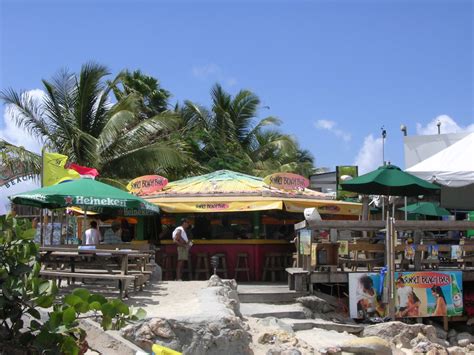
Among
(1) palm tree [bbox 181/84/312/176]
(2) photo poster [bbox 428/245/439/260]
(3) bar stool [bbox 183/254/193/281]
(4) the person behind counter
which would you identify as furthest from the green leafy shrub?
(1) palm tree [bbox 181/84/312/176]

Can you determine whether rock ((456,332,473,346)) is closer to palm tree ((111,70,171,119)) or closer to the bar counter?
the bar counter

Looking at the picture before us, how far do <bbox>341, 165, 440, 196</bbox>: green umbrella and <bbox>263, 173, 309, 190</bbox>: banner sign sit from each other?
2547 millimetres

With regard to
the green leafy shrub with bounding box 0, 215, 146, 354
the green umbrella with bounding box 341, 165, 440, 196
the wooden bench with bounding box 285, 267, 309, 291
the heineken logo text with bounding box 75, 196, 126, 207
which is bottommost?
the wooden bench with bounding box 285, 267, 309, 291

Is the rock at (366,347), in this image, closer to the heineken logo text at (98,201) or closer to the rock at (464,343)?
the rock at (464,343)

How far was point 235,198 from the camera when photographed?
1482 cm

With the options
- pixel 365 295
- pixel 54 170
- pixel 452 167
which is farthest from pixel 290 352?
pixel 54 170

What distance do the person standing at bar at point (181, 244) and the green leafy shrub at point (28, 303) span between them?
31.8 feet

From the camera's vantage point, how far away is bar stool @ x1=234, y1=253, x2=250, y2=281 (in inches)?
585

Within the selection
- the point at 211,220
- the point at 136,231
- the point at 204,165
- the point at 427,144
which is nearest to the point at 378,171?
the point at 211,220

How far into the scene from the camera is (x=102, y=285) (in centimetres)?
1154

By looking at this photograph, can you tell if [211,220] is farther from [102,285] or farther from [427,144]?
[427,144]

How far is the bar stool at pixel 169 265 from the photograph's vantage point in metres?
15.1

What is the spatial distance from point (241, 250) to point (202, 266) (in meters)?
1.02

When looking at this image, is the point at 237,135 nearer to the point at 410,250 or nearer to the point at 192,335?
the point at 410,250
